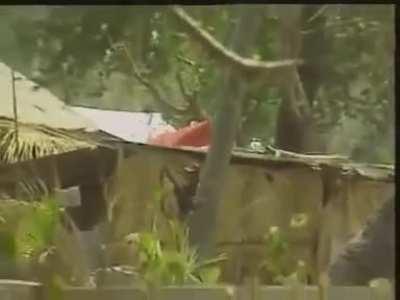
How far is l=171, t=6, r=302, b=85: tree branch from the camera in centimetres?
90

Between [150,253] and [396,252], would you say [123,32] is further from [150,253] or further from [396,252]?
[396,252]

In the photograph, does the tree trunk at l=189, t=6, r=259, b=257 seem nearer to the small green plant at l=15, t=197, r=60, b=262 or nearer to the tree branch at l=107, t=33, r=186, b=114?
the tree branch at l=107, t=33, r=186, b=114

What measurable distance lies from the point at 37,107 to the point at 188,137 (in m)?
0.17

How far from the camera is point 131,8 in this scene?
3.02 feet

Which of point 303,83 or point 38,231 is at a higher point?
point 303,83

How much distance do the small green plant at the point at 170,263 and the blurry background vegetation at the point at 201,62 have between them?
136 mm

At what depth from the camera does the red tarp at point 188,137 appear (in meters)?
0.90

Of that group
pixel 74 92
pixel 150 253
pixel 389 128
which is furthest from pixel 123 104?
pixel 389 128

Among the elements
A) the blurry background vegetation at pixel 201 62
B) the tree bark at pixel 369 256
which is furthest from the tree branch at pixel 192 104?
the tree bark at pixel 369 256

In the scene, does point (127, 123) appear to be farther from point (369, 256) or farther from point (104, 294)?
point (369, 256)

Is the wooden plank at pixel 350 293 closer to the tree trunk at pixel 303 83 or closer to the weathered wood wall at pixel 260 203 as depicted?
the weathered wood wall at pixel 260 203

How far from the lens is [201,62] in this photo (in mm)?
907

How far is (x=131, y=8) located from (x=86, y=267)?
11.7 inches

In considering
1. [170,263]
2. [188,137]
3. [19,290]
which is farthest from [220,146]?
[19,290]
